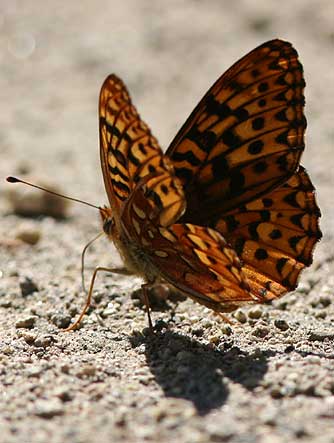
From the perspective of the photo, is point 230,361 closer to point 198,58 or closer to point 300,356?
point 300,356

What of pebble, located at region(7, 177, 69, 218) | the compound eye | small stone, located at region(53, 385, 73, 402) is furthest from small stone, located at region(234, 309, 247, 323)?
pebble, located at region(7, 177, 69, 218)

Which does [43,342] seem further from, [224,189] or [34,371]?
[224,189]

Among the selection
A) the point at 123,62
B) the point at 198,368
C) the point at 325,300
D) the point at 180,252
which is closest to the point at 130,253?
the point at 180,252

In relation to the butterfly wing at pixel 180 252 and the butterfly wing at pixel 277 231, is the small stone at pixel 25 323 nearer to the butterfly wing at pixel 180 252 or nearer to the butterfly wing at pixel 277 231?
the butterfly wing at pixel 180 252

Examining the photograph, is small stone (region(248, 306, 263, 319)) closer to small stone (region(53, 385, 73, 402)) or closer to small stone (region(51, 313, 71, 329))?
small stone (region(51, 313, 71, 329))

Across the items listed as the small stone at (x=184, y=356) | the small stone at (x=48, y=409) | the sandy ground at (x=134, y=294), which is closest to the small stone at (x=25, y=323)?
the sandy ground at (x=134, y=294)
